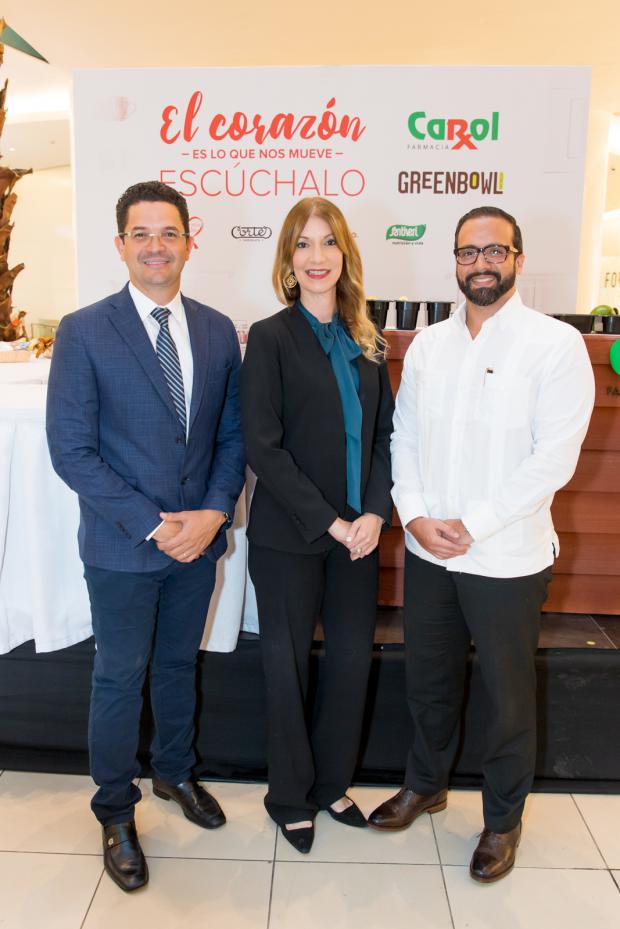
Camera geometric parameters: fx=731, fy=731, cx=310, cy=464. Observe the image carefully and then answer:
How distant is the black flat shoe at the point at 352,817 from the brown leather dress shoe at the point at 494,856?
32 centimetres

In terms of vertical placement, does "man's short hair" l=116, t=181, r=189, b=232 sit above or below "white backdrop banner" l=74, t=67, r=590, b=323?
below

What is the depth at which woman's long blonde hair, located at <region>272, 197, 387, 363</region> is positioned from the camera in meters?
1.75

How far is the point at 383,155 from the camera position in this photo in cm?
333

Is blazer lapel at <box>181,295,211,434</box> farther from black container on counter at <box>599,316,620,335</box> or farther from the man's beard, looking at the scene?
black container on counter at <box>599,316,620,335</box>

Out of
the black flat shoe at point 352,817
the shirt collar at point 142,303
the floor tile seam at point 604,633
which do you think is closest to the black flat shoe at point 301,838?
the black flat shoe at point 352,817

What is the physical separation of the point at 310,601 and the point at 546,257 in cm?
221

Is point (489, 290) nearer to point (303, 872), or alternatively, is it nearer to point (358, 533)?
point (358, 533)

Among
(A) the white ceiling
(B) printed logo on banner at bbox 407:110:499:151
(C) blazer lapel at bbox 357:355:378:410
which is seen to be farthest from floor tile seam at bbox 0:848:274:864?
(A) the white ceiling

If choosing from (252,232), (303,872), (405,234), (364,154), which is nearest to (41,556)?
(303,872)

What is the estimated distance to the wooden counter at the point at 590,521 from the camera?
238 centimetres

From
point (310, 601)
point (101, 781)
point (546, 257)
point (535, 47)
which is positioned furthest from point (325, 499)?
point (535, 47)

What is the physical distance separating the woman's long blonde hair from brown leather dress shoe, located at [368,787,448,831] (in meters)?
1.24

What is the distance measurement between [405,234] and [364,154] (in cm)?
40

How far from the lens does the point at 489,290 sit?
1698 millimetres
